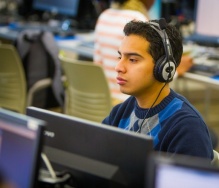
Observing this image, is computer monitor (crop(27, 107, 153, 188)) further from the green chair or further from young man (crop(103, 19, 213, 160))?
the green chair

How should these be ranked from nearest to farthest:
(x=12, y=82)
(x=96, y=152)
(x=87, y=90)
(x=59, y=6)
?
1. (x=96, y=152)
2. (x=87, y=90)
3. (x=12, y=82)
4. (x=59, y=6)

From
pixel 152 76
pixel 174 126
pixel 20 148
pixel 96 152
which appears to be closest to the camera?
pixel 20 148

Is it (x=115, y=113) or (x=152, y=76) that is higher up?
(x=152, y=76)

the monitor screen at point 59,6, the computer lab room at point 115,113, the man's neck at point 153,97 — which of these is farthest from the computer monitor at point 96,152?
the monitor screen at point 59,6

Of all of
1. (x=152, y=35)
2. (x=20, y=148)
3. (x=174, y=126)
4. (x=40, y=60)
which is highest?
(x=152, y=35)

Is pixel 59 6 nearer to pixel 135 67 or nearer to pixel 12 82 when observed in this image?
pixel 12 82

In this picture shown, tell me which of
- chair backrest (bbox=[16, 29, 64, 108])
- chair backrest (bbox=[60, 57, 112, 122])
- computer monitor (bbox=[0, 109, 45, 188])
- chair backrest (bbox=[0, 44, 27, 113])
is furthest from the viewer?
chair backrest (bbox=[16, 29, 64, 108])

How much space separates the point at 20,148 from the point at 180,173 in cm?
38

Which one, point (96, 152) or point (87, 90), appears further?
point (87, 90)

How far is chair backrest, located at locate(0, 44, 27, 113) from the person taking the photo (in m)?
3.25

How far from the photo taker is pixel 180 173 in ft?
2.63

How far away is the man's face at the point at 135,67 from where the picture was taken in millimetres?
1491

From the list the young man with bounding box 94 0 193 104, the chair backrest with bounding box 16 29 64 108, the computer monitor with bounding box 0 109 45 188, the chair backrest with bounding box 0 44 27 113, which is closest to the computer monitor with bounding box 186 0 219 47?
the young man with bounding box 94 0 193 104

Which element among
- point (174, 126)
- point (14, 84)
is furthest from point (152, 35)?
point (14, 84)
